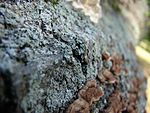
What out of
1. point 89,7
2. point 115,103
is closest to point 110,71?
point 115,103

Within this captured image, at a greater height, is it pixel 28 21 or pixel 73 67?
pixel 28 21

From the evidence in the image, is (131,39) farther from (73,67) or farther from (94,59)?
(73,67)

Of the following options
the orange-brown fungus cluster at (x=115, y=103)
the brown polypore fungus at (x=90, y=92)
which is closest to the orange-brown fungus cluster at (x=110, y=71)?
the orange-brown fungus cluster at (x=115, y=103)

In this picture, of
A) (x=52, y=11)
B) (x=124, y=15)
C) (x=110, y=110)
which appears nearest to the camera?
(x=52, y=11)

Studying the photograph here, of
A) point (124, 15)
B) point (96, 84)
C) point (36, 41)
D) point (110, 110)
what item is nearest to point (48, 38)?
point (36, 41)

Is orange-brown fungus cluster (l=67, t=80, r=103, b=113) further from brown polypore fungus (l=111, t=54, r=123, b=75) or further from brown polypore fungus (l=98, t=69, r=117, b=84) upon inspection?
brown polypore fungus (l=111, t=54, r=123, b=75)

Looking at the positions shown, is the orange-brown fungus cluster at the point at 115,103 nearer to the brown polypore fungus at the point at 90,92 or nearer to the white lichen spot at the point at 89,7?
the brown polypore fungus at the point at 90,92
